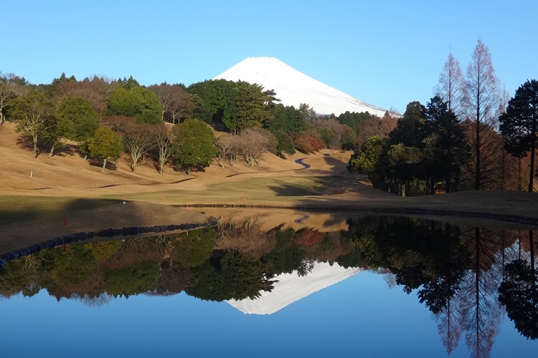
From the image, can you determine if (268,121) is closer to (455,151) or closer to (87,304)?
(455,151)

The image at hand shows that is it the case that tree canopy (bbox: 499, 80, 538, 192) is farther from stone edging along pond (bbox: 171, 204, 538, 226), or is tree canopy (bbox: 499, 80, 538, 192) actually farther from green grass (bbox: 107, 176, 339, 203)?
green grass (bbox: 107, 176, 339, 203)

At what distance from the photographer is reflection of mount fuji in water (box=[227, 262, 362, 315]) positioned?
17359mm

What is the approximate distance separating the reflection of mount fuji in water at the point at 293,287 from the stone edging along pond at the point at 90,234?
9.82 m

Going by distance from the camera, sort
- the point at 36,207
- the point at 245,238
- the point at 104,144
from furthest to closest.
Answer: the point at 104,144 < the point at 36,207 < the point at 245,238

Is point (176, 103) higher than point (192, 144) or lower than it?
higher

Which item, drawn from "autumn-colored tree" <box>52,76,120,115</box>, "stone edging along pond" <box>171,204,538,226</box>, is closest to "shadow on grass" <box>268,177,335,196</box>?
"stone edging along pond" <box>171,204,538,226</box>

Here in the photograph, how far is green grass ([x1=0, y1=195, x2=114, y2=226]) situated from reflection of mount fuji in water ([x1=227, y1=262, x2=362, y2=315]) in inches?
603

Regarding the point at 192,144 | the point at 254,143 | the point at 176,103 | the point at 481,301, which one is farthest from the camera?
the point at 176,103

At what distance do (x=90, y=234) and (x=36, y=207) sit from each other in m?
7.01

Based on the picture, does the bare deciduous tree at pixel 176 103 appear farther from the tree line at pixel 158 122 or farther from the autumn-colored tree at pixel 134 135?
the autumn-colored tree at pixel 134 135

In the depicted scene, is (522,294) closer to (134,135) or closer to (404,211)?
(404,211)

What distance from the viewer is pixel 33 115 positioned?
77.6 metres

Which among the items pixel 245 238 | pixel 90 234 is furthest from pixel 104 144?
pixel 245 238

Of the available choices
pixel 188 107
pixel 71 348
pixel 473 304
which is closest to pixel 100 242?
pixel 71 348
